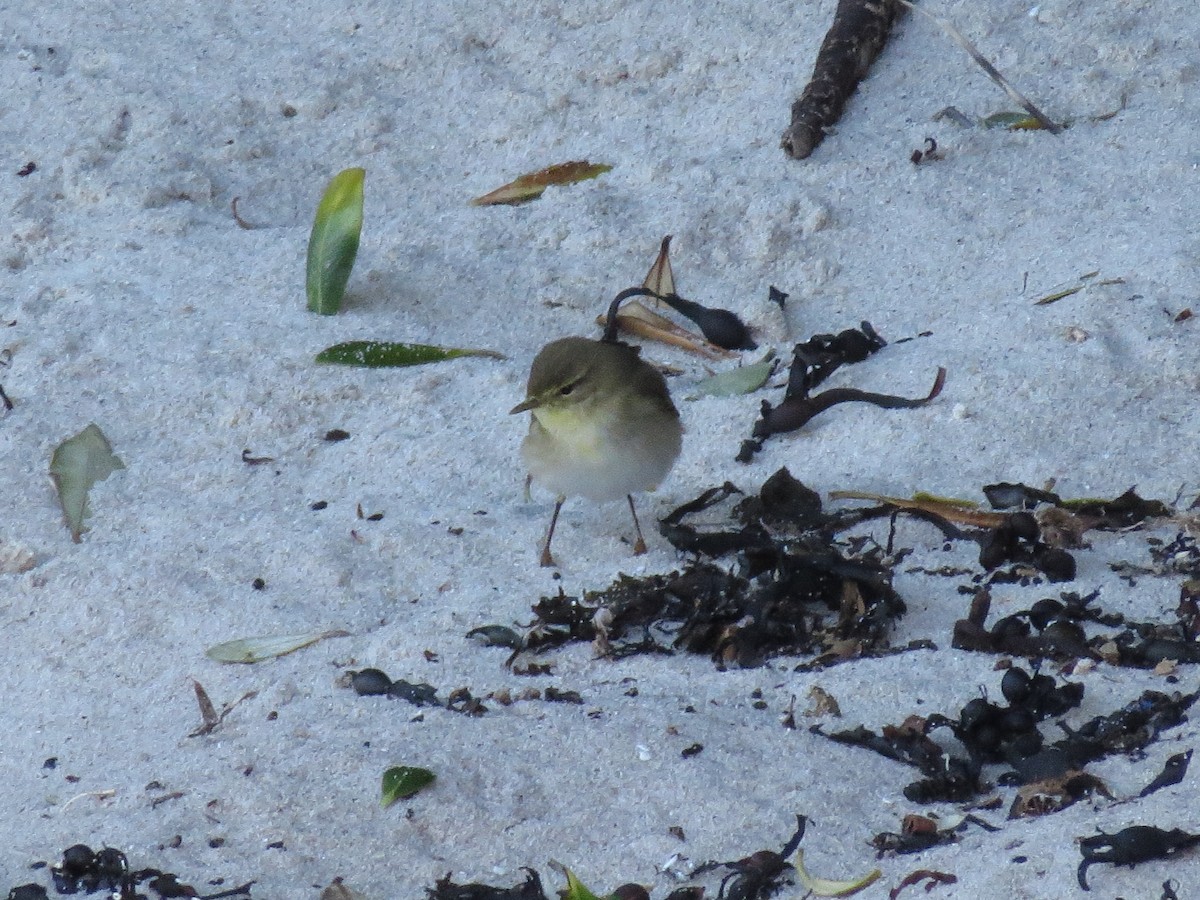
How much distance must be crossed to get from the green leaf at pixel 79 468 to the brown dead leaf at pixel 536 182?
206 centimetres

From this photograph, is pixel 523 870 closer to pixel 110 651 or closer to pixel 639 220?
pixel 110 651

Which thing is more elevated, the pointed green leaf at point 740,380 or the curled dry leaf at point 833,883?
the curled dry leaf at point 833,883

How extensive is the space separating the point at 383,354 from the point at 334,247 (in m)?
0.58

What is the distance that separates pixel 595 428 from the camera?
4.91m

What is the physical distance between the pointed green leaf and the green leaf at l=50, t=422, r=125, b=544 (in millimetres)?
2153

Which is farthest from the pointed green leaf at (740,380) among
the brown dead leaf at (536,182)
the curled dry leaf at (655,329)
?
the brown dead leaf at (536,182)

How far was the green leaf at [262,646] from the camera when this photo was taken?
168 inches

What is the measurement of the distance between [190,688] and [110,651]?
36 centimetres

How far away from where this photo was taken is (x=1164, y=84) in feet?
21.0

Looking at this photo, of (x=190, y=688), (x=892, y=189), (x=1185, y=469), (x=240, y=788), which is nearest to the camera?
(x=240, y=788)

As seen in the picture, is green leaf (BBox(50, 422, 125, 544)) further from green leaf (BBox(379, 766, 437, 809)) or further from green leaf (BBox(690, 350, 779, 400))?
green leaf (BBox(690, 350, 779, 400))

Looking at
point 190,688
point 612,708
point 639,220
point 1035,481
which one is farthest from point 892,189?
point 190,688

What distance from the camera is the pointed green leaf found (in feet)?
18.3

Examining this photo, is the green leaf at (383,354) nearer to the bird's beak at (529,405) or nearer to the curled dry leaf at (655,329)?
the curled dry leaf at (655,329)
